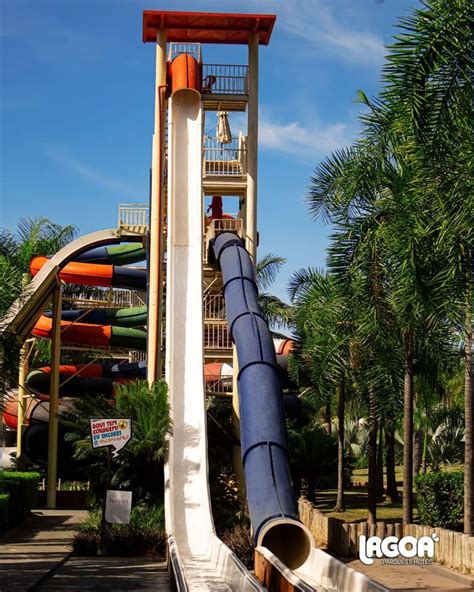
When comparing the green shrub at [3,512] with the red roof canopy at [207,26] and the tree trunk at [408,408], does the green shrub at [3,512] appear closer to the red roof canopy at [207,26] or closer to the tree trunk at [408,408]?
the tree trunk at [408,408]

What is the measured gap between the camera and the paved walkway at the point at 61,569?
630 inches

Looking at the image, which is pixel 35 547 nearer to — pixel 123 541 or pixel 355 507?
pixel 123 541

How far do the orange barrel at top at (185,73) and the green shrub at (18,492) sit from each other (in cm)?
1268

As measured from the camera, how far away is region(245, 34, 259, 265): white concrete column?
31.0m

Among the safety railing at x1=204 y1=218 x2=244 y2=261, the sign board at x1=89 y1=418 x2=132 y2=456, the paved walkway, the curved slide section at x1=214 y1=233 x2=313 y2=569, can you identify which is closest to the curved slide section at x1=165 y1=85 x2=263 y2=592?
the paved walkway

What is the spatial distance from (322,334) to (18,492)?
32.9 feet

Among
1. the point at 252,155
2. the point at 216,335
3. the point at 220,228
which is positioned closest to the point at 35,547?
the point at 216,335

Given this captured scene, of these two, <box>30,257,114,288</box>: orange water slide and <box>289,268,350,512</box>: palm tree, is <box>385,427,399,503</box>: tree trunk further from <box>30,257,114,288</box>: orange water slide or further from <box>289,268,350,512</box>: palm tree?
<box>30,257,114,288</box>: orange water slide

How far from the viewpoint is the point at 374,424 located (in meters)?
28.1

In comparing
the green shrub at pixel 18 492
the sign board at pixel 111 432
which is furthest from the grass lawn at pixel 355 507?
the sign board at pixel 111 432

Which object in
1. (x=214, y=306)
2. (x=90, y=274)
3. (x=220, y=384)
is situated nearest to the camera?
(x=214, y=306)

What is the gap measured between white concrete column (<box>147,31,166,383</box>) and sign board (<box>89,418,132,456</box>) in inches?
263

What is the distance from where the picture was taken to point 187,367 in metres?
27.4

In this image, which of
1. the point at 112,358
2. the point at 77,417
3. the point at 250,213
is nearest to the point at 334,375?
the point at 250,213
